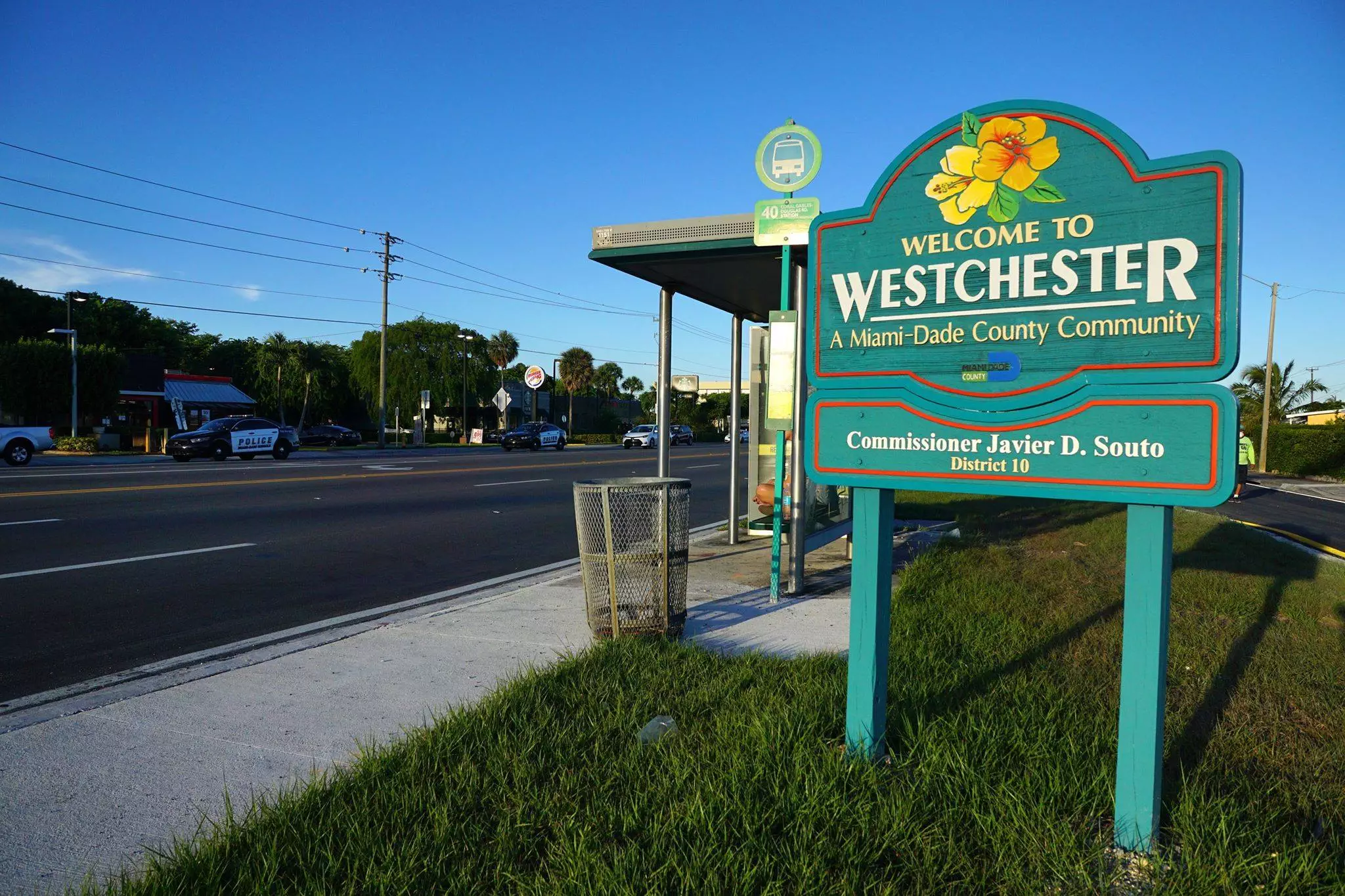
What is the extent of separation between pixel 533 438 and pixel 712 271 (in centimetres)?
3624

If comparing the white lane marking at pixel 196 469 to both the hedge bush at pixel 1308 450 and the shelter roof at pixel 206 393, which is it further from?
the shelter roof at pixel 206 393

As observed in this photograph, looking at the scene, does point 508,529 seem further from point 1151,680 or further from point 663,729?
point 1151,680

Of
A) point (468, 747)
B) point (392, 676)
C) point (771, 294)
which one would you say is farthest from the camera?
point (771, 294)

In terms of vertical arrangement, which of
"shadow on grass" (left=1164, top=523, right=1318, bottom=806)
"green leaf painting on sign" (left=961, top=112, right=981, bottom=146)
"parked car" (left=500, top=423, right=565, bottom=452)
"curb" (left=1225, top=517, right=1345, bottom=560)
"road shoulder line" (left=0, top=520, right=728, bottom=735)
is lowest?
"curb" (left=1225, top=517, right=1345, bottom=560)

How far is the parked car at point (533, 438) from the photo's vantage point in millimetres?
43688

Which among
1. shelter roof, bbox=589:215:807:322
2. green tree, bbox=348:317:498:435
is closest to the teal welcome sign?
shelter roof, bbox=589:215:807:322

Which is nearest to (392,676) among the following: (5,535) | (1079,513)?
(5,535)

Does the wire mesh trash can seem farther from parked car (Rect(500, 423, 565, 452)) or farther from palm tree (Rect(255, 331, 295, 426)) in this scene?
palm tree (Rect(255, 331, 295, 426))

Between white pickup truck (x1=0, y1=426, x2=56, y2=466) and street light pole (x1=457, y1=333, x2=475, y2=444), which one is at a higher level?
street light pole (x1=457, y1=333, x2=475, y2=444)

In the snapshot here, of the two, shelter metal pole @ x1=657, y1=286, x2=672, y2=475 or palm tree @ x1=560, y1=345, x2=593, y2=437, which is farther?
palm tree @ x1=560, y1=345, x2=593, y2=437

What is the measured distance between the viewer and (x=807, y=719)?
152 inches

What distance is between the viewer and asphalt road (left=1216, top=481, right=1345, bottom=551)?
13.8 m

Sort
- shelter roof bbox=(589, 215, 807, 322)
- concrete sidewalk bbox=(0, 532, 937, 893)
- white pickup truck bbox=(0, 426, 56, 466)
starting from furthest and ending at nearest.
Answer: white pickup truck bbox=(0, 426, 56, 466)
shelter roof bbox=(589, 215, 807, 322)
concrete sidewalk bbox=(0, 532, 937, 893)

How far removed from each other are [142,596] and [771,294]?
21.5 feet
